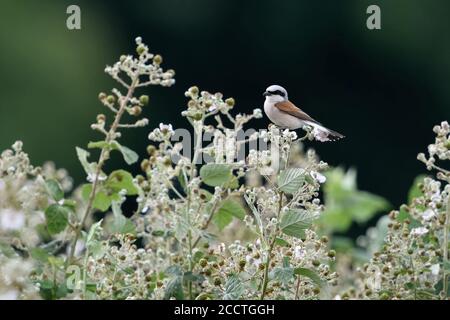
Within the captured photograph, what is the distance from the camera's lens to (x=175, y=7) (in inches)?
665

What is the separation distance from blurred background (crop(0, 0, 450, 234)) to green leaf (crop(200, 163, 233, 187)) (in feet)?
34.8

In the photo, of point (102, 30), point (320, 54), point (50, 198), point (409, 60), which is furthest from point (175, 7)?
point (50, 198)

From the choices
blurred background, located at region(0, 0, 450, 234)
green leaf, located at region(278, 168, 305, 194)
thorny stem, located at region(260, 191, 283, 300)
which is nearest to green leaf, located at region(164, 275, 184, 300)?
thorny stem, located at region(260, 191, 283, 300)

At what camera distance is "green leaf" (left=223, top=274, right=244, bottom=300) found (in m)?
2.07

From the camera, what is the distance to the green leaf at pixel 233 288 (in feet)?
6.79

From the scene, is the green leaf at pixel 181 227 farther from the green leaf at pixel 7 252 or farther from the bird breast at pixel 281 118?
the bird breast at pixel 281 118

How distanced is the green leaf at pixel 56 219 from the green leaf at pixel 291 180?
0.49 m

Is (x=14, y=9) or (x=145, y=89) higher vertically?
(x=14, y=9)

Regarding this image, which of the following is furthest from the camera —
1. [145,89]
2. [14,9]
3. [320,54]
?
[14,9]

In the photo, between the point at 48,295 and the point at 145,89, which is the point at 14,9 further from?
the point at 48,295

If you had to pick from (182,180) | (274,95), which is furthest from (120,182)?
(274,95)

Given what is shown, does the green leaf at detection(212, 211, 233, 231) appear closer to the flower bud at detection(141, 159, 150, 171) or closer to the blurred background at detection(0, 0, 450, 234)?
the flower bud at detection(141, 159, 150, 171)

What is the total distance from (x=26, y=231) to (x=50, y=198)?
10 centimetres

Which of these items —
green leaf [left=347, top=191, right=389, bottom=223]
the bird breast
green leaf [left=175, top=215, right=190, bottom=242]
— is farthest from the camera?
green leaf [left=347, top=191, right=389, bottom=223]
